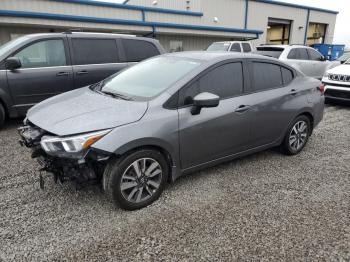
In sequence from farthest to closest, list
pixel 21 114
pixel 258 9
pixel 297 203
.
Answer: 1. pixel 258 9
2. pixel 21 114
3. pixel 297 203

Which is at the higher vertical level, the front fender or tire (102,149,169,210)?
the front fender

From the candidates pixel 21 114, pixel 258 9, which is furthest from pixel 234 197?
pixel 258 9

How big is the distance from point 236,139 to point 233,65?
0.94 meters

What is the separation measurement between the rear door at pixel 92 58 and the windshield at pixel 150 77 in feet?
7.60

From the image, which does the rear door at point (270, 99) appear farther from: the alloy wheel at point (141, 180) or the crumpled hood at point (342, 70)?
the crumpled hood at point (342, 70)

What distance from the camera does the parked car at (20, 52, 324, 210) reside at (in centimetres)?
271

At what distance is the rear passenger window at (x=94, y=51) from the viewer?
6008 millimetres

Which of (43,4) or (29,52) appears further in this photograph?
(43,4)

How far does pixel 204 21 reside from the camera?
19250mm

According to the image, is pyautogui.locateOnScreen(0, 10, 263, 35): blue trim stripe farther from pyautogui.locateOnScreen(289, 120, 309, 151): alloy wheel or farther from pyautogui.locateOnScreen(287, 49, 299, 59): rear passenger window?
pyautogui.locateOnScreen(289, 120, 309, 151): alloy wheel

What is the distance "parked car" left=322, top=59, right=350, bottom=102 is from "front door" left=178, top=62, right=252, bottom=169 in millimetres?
5565

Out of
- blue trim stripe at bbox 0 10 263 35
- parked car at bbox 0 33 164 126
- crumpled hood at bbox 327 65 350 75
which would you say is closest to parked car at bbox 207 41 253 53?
blue trim stripe at bbox 0 10 263 35

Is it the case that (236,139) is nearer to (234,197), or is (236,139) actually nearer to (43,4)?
(234,197)

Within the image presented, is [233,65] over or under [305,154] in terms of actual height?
over
